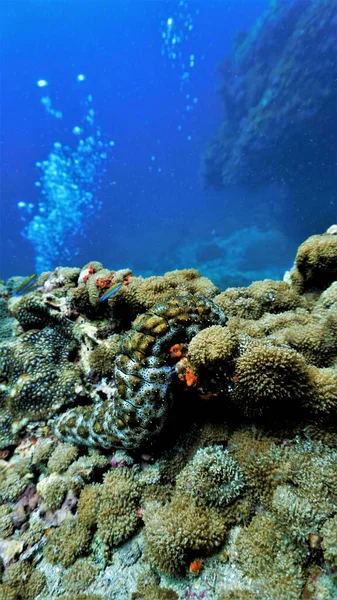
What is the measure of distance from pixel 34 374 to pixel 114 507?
2480mm

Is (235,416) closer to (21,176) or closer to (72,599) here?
(72,599)

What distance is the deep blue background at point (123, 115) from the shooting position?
229 feet

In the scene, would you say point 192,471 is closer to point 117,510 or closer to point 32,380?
point 117,510

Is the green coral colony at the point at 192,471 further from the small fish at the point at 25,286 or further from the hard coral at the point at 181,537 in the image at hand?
the small fish at the point at 25,286

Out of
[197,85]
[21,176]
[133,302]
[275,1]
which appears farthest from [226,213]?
[21,176]

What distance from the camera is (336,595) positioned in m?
1.86

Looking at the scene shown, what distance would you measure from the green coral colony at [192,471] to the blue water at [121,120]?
160 ft

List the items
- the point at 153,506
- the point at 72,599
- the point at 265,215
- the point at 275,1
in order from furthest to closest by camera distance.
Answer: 1. the point at 265,215
2. the point at 275,1
3. the point at 153,506
4. the point at 72,599

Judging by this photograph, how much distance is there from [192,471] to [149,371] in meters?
1.05

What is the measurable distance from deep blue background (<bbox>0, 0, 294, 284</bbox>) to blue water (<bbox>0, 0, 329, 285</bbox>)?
0.33 m

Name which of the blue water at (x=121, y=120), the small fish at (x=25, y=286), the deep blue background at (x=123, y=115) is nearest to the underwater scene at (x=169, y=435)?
the small fish at (x=25, y=286)

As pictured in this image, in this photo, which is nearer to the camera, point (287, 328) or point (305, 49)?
point (287, 328)

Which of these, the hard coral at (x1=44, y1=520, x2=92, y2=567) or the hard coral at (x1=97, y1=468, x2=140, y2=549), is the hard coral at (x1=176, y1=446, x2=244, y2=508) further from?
the hard coral at (x1=44, y1=520, x2=92, y2=567)

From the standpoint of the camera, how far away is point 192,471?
2766 millimetres
